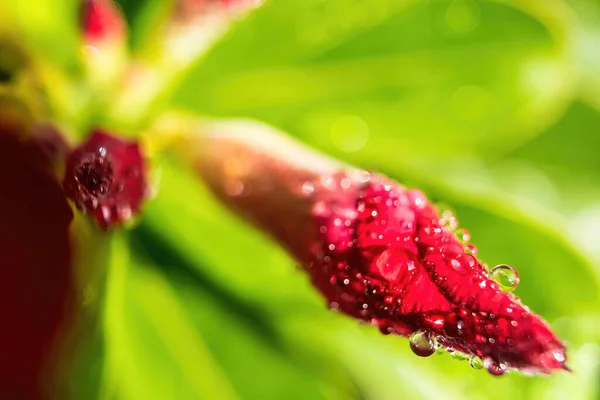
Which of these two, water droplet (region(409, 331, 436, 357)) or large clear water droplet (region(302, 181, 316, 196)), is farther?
large clear water droplet (region(302, 181, 316, 196))

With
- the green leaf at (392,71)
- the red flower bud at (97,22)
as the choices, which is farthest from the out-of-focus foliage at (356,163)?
the red flower bud at (97,22)

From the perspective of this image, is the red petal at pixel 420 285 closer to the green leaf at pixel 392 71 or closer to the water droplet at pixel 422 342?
the water droplet at pixel 422 342

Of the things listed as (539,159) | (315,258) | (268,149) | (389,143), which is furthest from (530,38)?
(315,258)

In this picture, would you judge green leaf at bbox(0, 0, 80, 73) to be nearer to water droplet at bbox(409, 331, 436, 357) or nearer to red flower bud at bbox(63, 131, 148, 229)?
red flower bud at bbox(63, 131, 148, 229)

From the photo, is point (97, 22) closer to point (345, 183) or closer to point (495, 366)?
point (345, 183)

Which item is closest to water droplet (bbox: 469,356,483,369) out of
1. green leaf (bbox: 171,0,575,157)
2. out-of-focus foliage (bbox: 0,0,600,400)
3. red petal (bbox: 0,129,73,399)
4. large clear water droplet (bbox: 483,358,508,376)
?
large clear water droplet (bbox: 483,358,508,376)

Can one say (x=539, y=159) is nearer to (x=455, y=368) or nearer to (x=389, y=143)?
(x=389, y=143)
